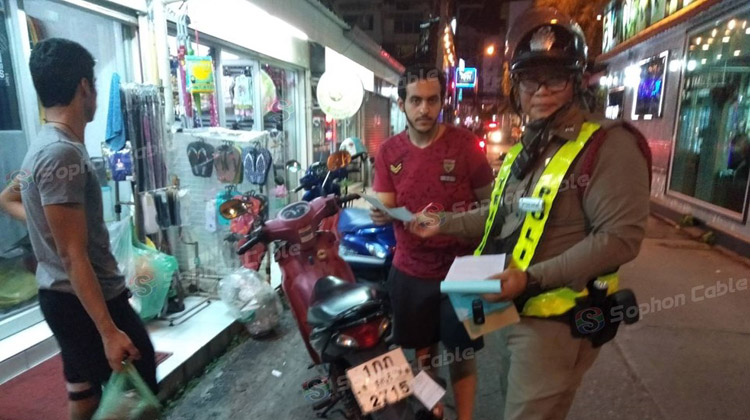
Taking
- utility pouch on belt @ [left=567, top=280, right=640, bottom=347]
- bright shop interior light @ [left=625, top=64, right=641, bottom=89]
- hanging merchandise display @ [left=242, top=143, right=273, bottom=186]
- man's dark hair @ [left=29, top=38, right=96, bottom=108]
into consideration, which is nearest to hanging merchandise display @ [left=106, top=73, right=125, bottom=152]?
hanging merchandise display @ [left=242, top=143, right=273, bottom=186]

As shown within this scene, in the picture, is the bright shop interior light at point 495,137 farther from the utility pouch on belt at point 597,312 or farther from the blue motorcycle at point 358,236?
the utility pouch on belt at point 597,312

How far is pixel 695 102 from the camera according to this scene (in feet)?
27.7

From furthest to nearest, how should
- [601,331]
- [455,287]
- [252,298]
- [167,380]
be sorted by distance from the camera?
[252,298], [167,380], [601,331], [455,287]

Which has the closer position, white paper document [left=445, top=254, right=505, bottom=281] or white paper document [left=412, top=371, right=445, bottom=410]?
white paper document [left=445, top=254, right=505, bottom=281]

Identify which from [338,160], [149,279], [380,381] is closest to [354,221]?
[338,160]

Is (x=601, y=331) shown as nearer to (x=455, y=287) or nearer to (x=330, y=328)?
(x=455, y=287)

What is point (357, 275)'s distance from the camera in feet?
12.8

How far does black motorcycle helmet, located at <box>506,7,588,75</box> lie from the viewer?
162 cm

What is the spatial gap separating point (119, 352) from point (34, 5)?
3350 millimetres

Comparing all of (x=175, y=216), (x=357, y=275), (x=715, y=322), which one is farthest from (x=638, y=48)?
(x=175, y=216)

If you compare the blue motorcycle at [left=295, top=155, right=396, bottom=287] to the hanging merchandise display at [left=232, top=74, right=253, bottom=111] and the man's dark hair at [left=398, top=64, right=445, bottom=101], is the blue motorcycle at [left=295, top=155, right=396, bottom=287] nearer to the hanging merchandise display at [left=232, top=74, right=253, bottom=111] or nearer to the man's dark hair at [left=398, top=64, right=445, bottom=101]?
the man's dark hair at [left=398, top=64, right=445, bottom=101]

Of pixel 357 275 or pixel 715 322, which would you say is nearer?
pixel 357 275

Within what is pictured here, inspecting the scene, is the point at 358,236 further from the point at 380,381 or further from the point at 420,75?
the point at 380,381

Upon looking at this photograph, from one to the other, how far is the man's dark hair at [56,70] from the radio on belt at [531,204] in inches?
71.8
